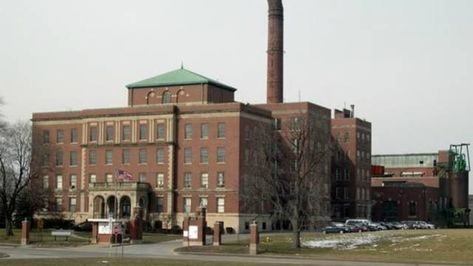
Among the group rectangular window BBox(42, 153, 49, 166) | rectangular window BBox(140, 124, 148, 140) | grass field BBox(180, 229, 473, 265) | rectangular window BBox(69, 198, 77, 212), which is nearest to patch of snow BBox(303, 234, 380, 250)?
grass field BBox(180, 229, 473, 265)

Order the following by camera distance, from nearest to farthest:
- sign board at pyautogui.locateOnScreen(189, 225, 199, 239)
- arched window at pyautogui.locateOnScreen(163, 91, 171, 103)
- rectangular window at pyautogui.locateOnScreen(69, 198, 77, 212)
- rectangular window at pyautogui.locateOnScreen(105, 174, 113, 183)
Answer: sign board at pyautogui.locateOnScreen(189, 225, 199, 239) < rectangular window at pyautogui.locateOnScreen(105, 174, 113, 183) < rectangular window at pyautogui.locateOnScreen(69, 198, 77, 212) < arched window at pyautogui.locateOnScreen(163, 91, 171, 103)

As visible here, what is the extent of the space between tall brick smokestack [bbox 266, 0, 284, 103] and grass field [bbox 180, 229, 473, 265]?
45.9 meters

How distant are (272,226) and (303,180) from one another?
135ft

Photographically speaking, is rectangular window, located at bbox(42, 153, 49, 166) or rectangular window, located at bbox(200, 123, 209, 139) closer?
rectangular window, located at bbox(200, 123, 209, 139)

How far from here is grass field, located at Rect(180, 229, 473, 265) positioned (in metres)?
60.4

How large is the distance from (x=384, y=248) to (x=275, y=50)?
192ft

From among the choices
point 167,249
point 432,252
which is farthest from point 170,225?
point 432,252

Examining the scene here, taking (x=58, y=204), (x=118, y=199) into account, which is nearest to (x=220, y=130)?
(x=118, y=199)

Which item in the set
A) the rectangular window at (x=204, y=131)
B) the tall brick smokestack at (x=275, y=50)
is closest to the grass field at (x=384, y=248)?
the rectangular window at (x=204, y=131)

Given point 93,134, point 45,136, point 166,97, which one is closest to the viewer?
point 93,134

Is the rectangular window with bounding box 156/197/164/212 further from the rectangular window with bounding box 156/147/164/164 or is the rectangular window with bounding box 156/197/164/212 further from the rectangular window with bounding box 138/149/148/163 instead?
the rectangular window with bounding box 138/149/148/163

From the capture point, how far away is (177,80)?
122375mm

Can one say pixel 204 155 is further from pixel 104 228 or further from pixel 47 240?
pixel 104 228

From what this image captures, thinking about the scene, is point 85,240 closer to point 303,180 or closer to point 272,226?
point 303,180
